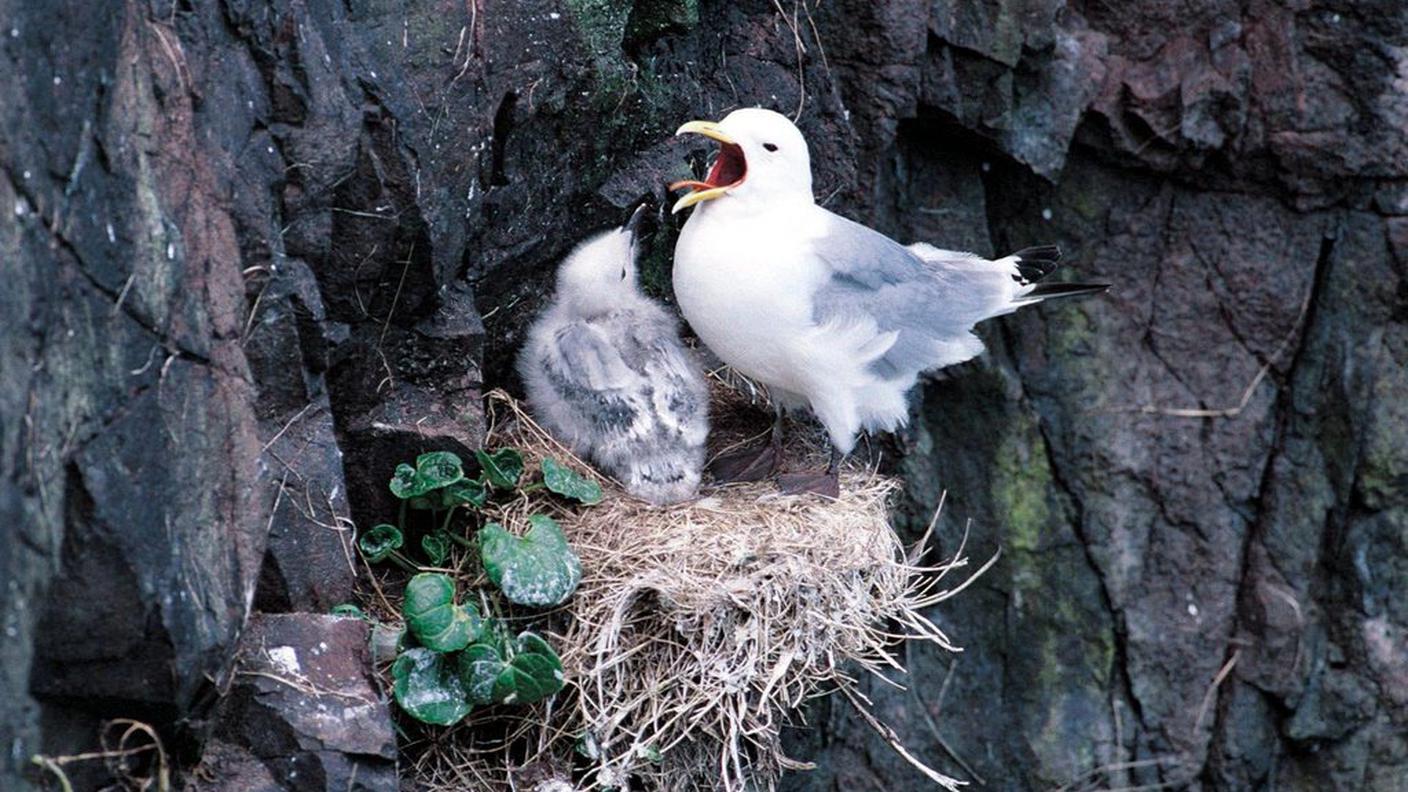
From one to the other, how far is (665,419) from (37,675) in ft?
5.97

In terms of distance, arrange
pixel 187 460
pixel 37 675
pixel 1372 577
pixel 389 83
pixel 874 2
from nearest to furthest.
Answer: pixel 37 675 < pixel 187 460 < pixel 389 83 < pixel 874 2 < pixel 1372 577

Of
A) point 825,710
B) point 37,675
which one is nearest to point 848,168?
point 825,710

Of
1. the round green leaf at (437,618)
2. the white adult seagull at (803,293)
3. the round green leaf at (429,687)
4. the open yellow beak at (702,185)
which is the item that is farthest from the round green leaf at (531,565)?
the open yellow beak at (702,185)

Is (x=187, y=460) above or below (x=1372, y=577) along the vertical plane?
above

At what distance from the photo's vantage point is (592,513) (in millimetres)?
3975

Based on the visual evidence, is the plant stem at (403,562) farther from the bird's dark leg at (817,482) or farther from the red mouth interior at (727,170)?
the red mouth interior at (727,170)

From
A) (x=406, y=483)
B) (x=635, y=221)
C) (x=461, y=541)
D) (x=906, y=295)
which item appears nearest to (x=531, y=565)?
(x=461, y=541)

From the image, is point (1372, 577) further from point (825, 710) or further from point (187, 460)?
point (187, 460)

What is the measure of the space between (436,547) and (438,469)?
0.19 meters

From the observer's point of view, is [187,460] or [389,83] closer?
[187,460]

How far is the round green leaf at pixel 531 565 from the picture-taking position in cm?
361

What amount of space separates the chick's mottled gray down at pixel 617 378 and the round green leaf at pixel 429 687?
0.77m

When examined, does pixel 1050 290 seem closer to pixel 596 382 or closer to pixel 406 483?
pixel 596 382

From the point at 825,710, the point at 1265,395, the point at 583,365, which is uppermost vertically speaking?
the point at 583,365
